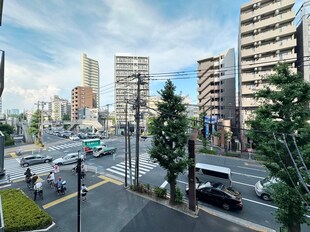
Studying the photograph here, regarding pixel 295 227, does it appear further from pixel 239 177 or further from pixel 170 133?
pixel 239 177

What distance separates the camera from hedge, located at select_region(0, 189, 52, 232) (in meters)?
9.02

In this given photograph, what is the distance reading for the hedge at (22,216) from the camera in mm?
9016

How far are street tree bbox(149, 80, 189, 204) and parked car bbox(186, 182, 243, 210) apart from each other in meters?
2.39

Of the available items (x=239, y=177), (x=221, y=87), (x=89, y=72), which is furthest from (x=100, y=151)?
(x=89, y=72)

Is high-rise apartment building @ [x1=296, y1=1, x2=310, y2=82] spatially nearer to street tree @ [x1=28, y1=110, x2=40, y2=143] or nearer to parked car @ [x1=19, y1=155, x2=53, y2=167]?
parked car @ [x1=19, y1=155, x2=53, y2=167]

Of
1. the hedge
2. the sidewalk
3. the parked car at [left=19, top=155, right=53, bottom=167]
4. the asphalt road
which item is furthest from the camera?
the parked car at [left=19, top=155, right=53, bottom=167]

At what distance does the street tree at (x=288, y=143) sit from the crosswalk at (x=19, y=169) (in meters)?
21.9

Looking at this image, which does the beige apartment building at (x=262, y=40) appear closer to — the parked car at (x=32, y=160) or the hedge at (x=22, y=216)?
the hedge at (x=22, y=216)

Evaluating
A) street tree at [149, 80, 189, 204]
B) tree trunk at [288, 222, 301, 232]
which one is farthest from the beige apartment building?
tree trunk at [288, 222, 301, 232]

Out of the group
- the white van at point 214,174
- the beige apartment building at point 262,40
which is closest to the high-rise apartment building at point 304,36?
the beige apartment building at point 262,40

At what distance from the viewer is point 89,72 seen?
11175 cm

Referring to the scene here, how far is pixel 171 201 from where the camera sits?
12.3 meters

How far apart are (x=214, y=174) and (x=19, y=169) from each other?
22612mm

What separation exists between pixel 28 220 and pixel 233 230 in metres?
11.3
